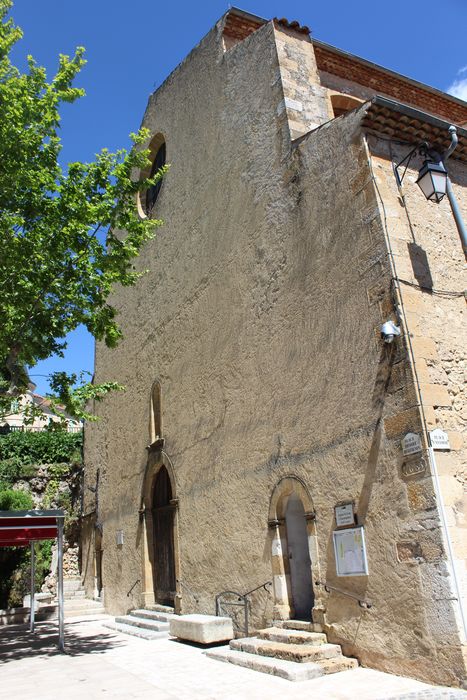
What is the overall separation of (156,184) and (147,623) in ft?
31.2

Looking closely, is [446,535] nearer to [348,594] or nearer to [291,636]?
[348,594]

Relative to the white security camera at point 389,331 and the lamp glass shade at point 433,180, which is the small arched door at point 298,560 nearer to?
the white security camera at point 389,331

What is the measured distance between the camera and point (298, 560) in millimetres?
7508

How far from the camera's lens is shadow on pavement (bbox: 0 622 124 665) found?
8336 millimetres

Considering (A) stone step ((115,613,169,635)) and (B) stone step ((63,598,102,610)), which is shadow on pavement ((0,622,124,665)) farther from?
(B) stone step ((63,598,102,610))

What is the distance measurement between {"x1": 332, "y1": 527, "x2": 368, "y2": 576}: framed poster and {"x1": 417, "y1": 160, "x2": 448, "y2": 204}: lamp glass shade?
12.0 feet

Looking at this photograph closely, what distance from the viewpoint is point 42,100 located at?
8195mm

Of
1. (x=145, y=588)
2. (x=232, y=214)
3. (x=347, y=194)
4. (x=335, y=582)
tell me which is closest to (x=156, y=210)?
(x=232, y=214)

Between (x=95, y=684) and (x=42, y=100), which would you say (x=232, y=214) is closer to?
(x=42, y=100)

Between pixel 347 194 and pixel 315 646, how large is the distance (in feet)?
16.7

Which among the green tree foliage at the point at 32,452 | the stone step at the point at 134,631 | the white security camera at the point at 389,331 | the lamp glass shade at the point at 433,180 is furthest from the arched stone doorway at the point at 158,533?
the green tree foliage at the point at 32,452

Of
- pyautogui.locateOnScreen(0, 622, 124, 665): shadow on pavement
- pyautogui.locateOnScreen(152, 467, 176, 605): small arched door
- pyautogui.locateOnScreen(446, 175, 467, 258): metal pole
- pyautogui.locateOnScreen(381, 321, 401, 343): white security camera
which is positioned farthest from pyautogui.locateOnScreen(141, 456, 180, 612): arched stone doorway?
pyautogui.locateOnScreen(446, 175, 467, 258): metal pole

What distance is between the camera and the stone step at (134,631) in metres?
9.27

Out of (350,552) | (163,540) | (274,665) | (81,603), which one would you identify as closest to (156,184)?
(163,540)
